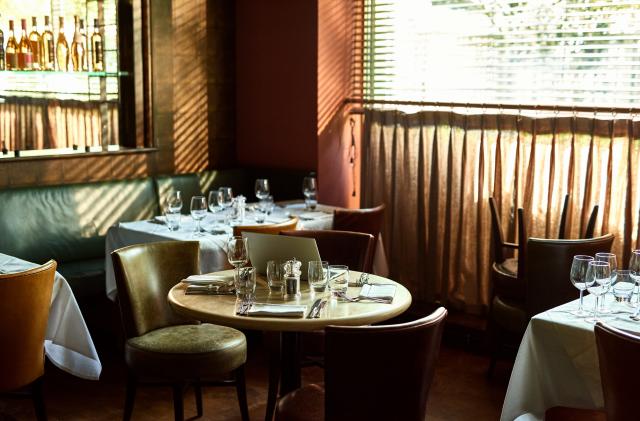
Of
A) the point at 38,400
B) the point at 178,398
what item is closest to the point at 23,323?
the point at 38,400

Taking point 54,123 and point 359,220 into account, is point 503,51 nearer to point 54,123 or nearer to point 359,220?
point 359,220

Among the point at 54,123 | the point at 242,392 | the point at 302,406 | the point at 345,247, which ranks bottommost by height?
the point at 242,392

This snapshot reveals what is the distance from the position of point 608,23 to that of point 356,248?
2.00 metres

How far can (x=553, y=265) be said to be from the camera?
Result: 395 cm

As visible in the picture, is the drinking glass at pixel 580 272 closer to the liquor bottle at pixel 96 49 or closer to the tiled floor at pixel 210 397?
the tiled floor at pixel 210 397

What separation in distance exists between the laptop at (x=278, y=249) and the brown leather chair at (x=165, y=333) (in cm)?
39

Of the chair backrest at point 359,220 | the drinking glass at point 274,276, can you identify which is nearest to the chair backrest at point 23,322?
the drinking glass at point 274,276

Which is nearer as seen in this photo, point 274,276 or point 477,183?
point 274,276

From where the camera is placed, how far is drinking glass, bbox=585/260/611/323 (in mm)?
3053

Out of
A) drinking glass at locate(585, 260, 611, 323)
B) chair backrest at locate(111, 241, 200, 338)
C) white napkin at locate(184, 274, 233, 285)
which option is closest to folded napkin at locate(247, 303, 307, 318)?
white napkin at locate(184, 274, 233, 285)

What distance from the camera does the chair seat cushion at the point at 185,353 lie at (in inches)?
139

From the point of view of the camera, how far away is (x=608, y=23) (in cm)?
484

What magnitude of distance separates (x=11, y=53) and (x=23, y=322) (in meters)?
2.65

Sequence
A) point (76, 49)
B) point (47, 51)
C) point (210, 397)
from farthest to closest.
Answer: point (76, 49), point (47, 51), point (210, 397)
